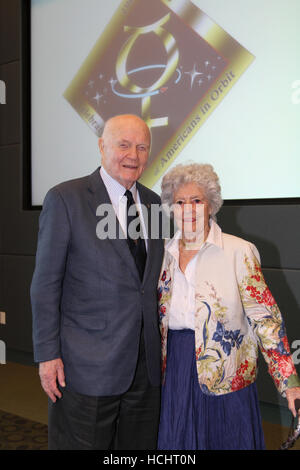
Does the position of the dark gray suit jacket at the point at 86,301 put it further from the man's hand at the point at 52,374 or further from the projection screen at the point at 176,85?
the projection screen at the point at 176,85

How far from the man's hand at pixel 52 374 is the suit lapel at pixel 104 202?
1.41 feet

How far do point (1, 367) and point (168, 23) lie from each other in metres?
3.63

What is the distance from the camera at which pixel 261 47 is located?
327 centimetres

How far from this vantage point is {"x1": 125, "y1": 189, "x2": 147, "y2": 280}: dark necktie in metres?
1.79

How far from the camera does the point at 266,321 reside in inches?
66.2

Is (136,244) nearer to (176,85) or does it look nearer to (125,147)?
(125,147)

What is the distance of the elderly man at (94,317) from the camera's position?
168 centimetres

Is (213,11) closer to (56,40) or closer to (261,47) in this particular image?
(261,47)

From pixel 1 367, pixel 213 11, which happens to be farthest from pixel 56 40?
pixel 1 367

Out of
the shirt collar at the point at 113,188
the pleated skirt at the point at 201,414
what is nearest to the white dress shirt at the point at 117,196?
the shirt collar at the point at 113,188

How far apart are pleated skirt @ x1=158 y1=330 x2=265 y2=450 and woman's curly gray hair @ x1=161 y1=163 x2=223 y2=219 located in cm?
52

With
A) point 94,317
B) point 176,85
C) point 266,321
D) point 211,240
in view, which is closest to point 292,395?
point 266,321

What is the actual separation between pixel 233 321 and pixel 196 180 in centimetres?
55
